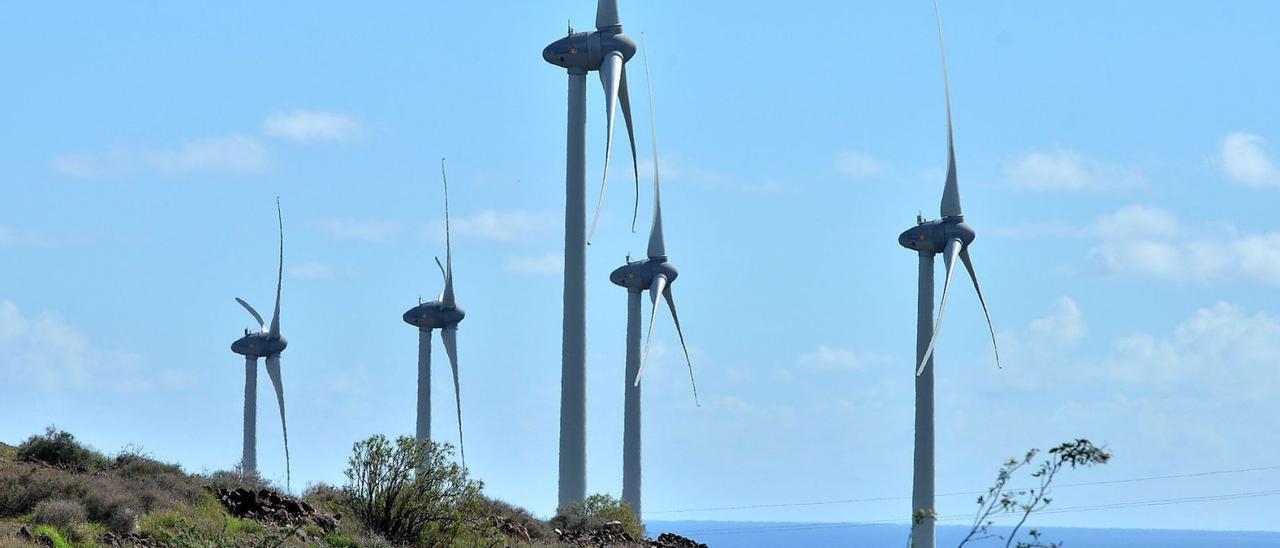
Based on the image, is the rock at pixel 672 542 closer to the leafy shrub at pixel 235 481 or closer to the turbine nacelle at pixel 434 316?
the leafy shrub at pixel 235 481

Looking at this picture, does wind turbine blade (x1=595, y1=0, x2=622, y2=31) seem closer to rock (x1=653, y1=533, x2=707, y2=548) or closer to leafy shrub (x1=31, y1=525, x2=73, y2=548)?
rock (x1=653, y1=533, x2=707, y2=548)

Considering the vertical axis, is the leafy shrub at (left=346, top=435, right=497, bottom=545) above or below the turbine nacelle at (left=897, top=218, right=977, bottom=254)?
below

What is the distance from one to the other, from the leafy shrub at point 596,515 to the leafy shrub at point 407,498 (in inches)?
573

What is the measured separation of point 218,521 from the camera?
1918 inches

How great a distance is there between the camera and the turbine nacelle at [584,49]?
82875 mm

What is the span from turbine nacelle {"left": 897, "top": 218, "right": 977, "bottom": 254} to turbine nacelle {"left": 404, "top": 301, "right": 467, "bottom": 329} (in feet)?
106

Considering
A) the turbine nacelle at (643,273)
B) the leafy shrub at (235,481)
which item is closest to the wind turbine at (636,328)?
the turbine nacelle at (643,273)

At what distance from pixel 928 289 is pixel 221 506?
50.5 m

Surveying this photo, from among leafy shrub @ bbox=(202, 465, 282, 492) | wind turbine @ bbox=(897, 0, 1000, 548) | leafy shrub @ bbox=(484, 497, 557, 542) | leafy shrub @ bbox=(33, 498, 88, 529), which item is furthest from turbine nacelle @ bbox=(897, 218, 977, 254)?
leafy shrub @ bbox=(33, 498, 88, 529)

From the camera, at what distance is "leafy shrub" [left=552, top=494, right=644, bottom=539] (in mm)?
71312

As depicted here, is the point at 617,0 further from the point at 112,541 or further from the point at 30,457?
the point at 112,541

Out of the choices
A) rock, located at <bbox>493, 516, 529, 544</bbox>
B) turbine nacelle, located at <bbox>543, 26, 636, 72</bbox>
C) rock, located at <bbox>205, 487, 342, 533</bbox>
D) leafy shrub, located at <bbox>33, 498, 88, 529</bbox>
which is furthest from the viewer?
turbine nacelle, located at <bbox>543, 26, 636, 72</bbox>

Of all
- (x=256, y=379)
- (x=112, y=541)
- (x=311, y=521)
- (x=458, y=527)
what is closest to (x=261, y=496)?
(x=311, y=521)

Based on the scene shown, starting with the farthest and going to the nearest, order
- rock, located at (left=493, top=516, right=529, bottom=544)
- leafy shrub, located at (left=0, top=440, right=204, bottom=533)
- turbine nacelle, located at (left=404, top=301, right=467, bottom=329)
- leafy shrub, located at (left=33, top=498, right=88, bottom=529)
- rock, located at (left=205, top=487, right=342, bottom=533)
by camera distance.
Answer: turbine nacelle, located at (left=404, top=301, right=467, bottom=329)
rock, located at (left=493, top=516, right=529, bottom=544)
rock, located at (left=205, top=487, right=342, bottom=533)
leafy shrub, located at (left=0, top=440, right=204, bottom=533)
leafy shrub, located at (left=33, top=498, right=88, bottom=529)
